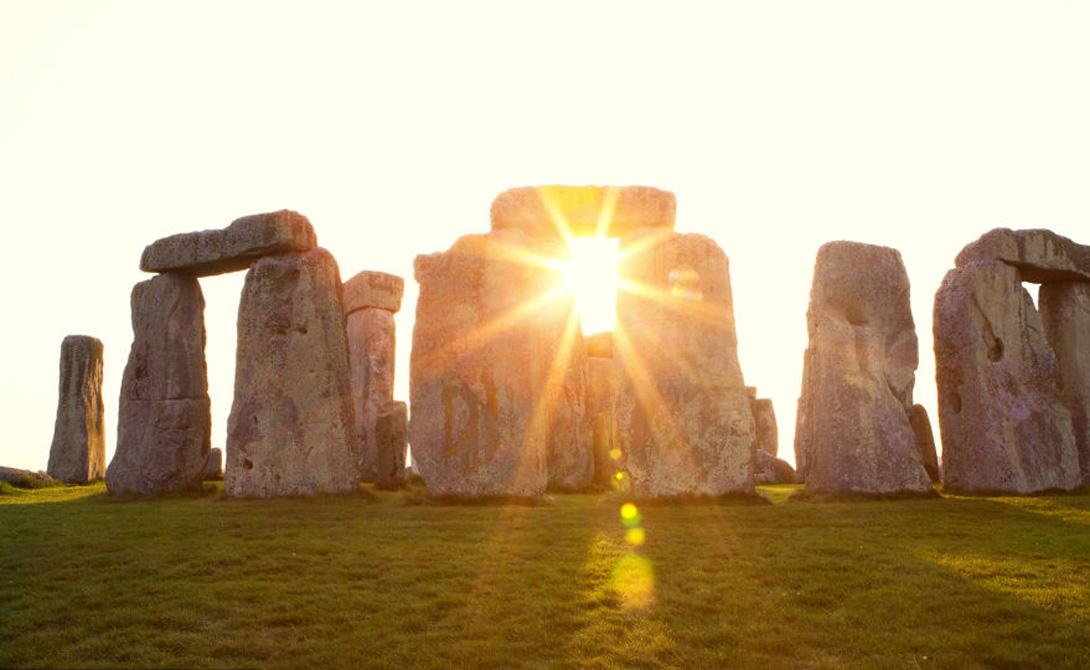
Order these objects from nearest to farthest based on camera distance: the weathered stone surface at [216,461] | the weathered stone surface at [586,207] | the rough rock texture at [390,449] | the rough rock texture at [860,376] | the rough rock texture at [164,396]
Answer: the rough rock texture at [860,376] < the weathered stone surface at [586,207] < the rough rock texture at [164,396] < the rough rock texture at [390,449] < the weathered stone surface at [216,461]

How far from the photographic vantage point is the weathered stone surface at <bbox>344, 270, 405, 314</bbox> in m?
19.7

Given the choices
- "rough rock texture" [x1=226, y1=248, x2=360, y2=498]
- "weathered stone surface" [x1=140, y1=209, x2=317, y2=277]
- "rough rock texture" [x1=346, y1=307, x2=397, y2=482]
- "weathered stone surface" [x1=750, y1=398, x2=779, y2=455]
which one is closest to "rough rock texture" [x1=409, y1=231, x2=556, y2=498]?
"rough rock texture" [x1=226, y1=248, x2=360, y2=498]

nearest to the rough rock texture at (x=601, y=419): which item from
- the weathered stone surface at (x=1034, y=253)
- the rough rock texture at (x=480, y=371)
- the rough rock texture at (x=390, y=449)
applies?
the rough rock texture at (x=390, y=449)

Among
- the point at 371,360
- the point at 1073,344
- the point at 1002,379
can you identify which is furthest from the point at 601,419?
the point at 1073,344

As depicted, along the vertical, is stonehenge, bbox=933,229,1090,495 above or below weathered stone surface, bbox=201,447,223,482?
above

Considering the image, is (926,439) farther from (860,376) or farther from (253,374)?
(253,374)

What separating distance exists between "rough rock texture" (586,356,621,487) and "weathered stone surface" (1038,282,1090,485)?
25.7 ft

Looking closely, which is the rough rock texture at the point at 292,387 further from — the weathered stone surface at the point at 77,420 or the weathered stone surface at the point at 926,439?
the weathered stone surface at the point at 926,439

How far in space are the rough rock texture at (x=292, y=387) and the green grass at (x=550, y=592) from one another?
275cm

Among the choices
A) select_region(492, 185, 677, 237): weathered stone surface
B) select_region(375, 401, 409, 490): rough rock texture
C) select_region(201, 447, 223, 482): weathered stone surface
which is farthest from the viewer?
select_region(201, 447, 223, 482): weathered stone surface

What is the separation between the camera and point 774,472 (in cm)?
1973

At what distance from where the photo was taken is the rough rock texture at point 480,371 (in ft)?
40.8

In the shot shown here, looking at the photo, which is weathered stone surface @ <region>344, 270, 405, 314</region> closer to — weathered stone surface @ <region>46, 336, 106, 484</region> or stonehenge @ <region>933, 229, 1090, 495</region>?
weathered stone surface @ <region>46, 336, 106, 484</region>

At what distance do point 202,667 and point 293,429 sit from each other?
26.1ft
